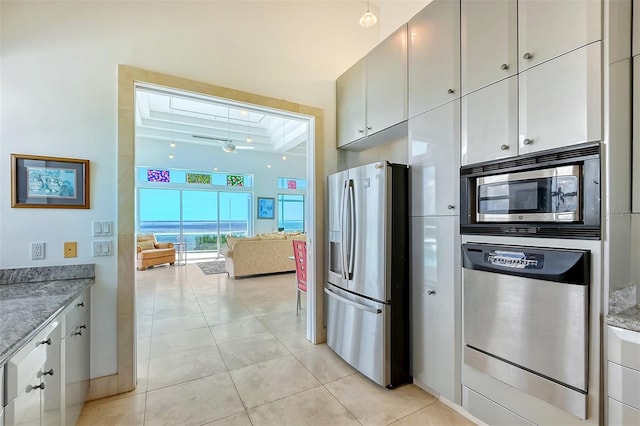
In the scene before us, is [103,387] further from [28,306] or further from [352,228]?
[352,228]

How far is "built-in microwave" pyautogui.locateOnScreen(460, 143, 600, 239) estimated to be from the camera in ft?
4.32

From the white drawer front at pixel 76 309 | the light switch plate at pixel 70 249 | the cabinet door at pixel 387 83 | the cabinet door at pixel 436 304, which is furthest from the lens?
the cabinet door at pixel 387 83

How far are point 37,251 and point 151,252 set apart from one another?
5.66 m

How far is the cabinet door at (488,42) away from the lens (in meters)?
1.60

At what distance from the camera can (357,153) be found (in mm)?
3299

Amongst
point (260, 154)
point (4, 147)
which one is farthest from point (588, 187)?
point (260, 154)

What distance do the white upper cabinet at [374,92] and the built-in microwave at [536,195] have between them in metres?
0.89

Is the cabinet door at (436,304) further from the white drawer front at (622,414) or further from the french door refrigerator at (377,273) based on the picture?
the white drawer front at (622,414)

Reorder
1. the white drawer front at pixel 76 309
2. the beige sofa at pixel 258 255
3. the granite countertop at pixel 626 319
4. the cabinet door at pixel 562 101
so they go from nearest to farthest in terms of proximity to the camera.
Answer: the granite countertop at pixel 626 319 < the cabinet door at pixel 562 101 < the white drawer front at pixel 76 309 < the beige sofa at pixel 258 255

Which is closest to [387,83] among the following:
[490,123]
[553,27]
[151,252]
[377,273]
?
[490,123]

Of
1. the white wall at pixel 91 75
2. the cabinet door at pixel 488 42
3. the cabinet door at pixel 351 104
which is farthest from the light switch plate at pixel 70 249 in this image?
the cabinet door at pixel 488 42

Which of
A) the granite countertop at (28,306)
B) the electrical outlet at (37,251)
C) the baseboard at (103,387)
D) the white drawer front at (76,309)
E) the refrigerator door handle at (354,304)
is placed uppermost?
the electrical outlet at (37,251)

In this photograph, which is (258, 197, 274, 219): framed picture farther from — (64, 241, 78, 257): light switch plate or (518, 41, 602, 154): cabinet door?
(518, 41, 602, 154): cabinet door

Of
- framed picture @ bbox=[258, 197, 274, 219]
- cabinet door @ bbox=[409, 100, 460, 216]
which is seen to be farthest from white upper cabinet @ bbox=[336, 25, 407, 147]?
framed picture @ bbox=[258, 197, 274, 219]
